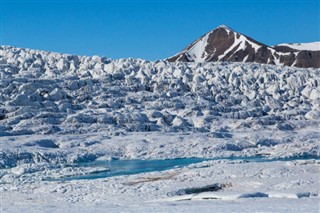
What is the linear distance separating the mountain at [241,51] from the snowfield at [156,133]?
36.5 m

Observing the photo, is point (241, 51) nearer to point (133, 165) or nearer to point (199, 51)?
point (199, 51)

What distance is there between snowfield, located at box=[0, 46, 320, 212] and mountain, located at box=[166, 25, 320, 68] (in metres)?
36.5

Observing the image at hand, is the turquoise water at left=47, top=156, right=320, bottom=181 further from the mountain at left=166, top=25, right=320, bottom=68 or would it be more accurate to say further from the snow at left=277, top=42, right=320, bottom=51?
the snow at left=277, top=42, right=320, bottom=51

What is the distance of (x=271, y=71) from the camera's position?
Answer: 82812 millimetres

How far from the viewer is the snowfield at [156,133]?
75.4ft

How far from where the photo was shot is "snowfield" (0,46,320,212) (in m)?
23.0

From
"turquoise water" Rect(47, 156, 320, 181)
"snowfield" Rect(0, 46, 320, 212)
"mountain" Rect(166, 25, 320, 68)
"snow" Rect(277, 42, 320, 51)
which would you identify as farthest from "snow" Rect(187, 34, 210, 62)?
"turquoise water" Rect(47, 156, 320, 181)

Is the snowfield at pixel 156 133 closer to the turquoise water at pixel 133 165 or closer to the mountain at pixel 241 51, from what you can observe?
the turquoise water at pixel 133 165

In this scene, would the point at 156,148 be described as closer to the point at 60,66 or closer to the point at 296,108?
the point at 296,108

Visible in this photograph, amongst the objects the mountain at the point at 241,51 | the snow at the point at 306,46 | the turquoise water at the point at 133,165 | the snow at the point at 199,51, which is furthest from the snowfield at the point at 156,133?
the snow at the point at 306,46

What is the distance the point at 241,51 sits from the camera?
132 meters

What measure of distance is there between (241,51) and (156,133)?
283 ft

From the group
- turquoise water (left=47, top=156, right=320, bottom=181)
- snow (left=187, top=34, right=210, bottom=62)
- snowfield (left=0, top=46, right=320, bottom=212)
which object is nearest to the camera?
snowfield (left=0, top=46, right=320, bottom=212)

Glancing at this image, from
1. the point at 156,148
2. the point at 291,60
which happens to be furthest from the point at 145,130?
the point at 291,60
